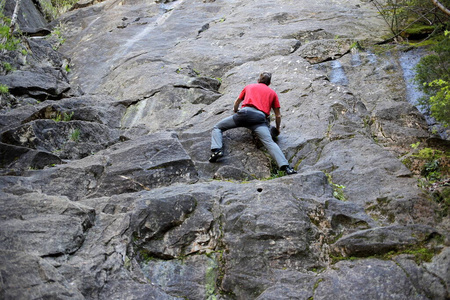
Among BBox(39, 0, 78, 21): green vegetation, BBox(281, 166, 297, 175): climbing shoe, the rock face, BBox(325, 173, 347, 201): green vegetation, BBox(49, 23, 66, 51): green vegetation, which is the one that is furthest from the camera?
BBox(39, 0, 78, 21): green vegetation

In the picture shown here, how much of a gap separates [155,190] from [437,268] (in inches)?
174

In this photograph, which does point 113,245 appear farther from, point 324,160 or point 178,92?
point 178,92

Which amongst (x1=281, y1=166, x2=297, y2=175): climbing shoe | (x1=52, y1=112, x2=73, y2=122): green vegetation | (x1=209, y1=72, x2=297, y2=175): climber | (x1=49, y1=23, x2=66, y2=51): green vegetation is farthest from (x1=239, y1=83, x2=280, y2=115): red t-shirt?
(x1=49, y1=23, x2=66, y2=51): green vegetation

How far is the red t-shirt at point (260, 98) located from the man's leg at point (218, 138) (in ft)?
1.65

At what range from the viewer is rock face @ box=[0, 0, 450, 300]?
17.0 feet

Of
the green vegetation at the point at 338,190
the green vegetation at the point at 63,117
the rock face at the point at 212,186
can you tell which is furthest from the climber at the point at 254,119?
the green vegetation at the point at 63,117

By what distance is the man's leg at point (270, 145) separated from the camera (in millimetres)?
7500

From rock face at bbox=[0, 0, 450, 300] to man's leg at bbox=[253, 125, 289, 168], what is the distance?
45 cm

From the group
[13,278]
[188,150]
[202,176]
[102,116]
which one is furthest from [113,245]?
[102,116]

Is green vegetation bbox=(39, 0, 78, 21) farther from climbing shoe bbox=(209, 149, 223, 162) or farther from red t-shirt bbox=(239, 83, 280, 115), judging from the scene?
climbing shoe bbox=(209, 149, 223, 162)

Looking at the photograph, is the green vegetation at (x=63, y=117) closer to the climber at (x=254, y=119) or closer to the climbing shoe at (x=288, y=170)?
the climber at (x=254, y=119)

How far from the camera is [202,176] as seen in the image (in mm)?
7992

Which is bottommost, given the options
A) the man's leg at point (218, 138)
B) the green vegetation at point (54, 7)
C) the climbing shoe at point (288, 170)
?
the climbing shoe at point (288, 170)

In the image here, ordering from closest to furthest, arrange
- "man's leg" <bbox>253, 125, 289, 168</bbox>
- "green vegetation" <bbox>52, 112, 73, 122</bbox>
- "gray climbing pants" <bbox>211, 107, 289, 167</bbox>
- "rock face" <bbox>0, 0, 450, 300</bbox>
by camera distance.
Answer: "rock face" <bbox>0, 0, 450, 300</bbox> → "man's leg" <bbox>253, 125, 289, 168</bbox> → "gray climbing pants" <bbox>211, 107, 289, 167</bbox> → "green vegetation" <bbox>52, 112, 73, 122</bbox>
